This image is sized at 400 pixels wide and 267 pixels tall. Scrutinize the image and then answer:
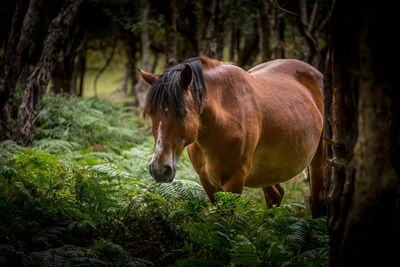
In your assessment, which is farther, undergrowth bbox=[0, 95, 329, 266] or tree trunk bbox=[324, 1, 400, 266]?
undergrowth bbox=[0, 95, 329, 266]

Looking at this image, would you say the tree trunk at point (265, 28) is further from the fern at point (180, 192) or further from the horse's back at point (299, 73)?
the fern at point (180, 192)

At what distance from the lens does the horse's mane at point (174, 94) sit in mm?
3098

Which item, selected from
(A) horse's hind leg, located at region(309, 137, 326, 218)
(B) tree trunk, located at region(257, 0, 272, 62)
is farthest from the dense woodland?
(B) tree trunk, located at region(257, 0, 272, 62)

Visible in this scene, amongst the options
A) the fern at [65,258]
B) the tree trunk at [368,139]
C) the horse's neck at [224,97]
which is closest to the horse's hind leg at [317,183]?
the horse's neck at [224,97]

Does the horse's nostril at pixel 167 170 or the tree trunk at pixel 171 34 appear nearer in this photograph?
the horse's nostril at pixel 167 170

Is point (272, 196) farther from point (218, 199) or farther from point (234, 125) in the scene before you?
point (218, 199)

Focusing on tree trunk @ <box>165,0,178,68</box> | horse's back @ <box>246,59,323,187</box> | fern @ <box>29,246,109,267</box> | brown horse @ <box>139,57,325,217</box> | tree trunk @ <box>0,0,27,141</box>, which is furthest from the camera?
tree trunk @ <box>165,0,178,68</box>

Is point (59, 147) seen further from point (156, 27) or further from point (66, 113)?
point (156, 27)

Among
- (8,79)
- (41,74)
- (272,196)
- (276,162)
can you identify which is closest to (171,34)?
(41,74)

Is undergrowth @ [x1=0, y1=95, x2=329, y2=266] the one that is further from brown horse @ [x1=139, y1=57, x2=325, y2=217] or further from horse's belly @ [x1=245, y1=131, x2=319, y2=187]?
horse's belly @ [x1=245, y1=131, x2=319, y2=187]

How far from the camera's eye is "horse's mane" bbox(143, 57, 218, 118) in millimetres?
3098

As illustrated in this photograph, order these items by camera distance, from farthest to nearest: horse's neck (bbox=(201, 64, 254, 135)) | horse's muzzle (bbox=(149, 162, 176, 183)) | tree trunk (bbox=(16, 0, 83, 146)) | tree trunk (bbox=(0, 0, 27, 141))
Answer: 1. tree trunk (bbox=(16, 0, 83, 146))
2. tree trunk (bbox=(0, 0, 27, 141))
3. horse's neck (bbox=(201, 64, 254, 135))
4. horse's muzzle (bbox=(149, 162, 176, 183))

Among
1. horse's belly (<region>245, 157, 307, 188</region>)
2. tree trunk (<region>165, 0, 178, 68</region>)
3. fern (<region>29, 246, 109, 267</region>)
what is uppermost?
tree trunk (<region>165, 0, 178, 68</region>)

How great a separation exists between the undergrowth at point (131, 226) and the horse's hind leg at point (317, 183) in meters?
1.62
